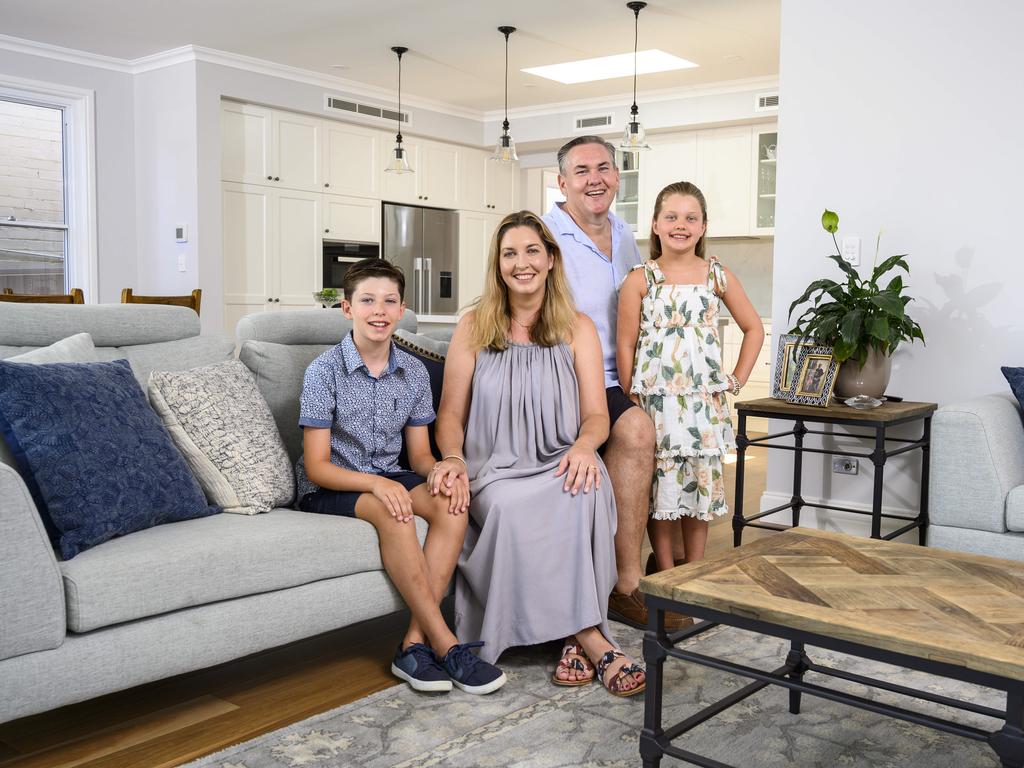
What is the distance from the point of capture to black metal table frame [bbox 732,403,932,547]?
3.34 m

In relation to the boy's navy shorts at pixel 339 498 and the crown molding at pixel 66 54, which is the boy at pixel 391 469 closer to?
the boy's navy shorts at pixel 339 498

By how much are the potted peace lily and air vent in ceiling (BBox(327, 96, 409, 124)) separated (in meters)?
4.72

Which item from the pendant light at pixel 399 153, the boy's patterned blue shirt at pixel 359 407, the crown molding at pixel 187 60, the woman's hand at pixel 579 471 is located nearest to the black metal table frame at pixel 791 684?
the woman's hand at pixel 579 471

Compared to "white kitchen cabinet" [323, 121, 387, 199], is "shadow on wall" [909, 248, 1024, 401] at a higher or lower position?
lower

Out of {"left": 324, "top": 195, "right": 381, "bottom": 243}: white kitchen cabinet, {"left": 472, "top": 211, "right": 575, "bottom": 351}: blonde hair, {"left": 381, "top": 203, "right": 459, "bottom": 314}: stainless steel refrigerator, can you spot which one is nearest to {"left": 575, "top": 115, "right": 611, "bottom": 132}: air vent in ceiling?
{"left": 381, "top": 203, "right": 459, "bottom": 314}: stainless steel refrigerator

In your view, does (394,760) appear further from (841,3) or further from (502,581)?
(841,3)

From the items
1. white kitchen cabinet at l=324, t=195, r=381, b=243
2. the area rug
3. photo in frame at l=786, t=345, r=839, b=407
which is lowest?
the area rug

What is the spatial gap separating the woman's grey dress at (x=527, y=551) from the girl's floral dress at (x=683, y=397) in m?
0.42

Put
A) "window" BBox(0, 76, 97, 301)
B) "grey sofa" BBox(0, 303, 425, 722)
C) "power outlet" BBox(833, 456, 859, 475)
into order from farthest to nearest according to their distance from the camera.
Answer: "window" BBox(0, 76, 97, 301) < "power outlet" BBox(833, 456, 859, 475) < "grey sofa" BBox(0, 303, 425, 722)

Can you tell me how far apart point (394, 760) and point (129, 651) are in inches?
22.5

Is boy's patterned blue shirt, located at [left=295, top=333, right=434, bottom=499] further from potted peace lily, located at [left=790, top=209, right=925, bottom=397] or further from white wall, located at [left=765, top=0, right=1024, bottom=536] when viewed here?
white wall, located at [left=765, top=0, right=1024, bottom=536]

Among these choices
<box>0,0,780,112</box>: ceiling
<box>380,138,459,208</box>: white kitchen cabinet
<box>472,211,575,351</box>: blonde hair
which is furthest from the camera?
<box>380,138,459,208</box>: white kitchen cabinet

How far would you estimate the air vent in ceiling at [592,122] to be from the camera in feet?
25.6

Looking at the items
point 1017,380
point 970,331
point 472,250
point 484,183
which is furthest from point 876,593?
point 484,183
